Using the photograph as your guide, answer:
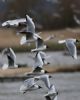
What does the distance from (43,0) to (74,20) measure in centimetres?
38

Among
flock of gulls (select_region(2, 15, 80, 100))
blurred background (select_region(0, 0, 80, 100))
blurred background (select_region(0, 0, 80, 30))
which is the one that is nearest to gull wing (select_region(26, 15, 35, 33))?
flock of gulls (select_region(2, 15, 80, 100))

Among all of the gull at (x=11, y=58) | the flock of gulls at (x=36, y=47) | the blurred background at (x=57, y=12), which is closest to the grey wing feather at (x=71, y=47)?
the flock of gulls at (x=36, y=47)

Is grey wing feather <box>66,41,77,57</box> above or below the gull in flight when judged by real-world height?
above

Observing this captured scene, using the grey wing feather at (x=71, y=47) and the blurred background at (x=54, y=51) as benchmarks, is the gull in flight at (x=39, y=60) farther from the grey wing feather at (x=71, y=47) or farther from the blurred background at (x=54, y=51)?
the blurred background at (x=54, y=51)

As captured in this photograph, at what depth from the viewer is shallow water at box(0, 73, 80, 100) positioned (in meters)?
2.79

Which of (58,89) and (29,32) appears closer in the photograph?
(29,32)

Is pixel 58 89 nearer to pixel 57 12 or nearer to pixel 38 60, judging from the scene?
pixel 57 12

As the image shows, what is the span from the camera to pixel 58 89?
3188 millimetres

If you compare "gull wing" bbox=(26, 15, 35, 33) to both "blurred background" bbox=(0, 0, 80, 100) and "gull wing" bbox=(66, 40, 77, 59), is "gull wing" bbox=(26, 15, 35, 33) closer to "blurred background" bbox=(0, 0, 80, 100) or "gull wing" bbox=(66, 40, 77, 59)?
"gull wing" bbox=(66, 40, 77, 59)

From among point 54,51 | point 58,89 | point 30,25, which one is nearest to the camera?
point 30,25

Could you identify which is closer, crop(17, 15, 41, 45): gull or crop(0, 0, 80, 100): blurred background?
crop(17, 15, 41, 45): gull

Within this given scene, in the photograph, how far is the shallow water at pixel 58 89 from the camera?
2.79 meters

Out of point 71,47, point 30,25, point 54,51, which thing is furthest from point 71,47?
point 54,51

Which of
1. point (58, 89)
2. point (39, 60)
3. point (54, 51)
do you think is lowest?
point (58, 89)
